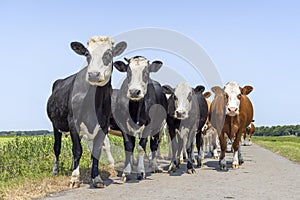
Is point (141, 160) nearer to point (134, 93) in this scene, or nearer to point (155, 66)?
point (134, 93)

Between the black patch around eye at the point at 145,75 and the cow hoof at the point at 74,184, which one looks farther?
the black patch around eye at the point at 145,75

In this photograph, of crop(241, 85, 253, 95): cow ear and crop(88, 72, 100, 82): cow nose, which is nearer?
crop(88, 72, 100, 82): cow nose

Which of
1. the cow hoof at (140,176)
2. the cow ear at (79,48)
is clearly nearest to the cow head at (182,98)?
the cow hoof at (140,176)

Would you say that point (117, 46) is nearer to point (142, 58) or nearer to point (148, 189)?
point (142, 58)

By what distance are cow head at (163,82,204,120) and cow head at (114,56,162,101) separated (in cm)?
156

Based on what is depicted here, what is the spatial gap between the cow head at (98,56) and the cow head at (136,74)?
0.74 metres

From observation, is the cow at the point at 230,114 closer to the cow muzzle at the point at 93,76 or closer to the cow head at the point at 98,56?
the cow head at the point at 98,56

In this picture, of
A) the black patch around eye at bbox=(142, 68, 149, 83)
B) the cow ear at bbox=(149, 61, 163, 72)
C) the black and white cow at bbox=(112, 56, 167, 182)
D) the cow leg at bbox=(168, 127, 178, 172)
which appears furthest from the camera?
the cow leg at bbox=(168, 127, 178, 172)

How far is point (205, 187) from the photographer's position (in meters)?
8.52

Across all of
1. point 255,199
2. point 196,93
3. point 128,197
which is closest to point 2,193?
point 128,197

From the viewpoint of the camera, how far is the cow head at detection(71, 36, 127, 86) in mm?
8219

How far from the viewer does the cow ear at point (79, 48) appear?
8.81m

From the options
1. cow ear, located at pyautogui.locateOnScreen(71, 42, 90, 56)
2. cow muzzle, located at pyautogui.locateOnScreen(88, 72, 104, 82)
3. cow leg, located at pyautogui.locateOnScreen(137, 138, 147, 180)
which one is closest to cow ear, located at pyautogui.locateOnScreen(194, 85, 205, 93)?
cow leg, located at pyautogui.locateOnScreen(137, 138, 147, 180)

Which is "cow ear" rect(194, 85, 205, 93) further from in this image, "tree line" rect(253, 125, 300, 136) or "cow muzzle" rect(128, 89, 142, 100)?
"tree line" rect(253, 125, 300, 136)
